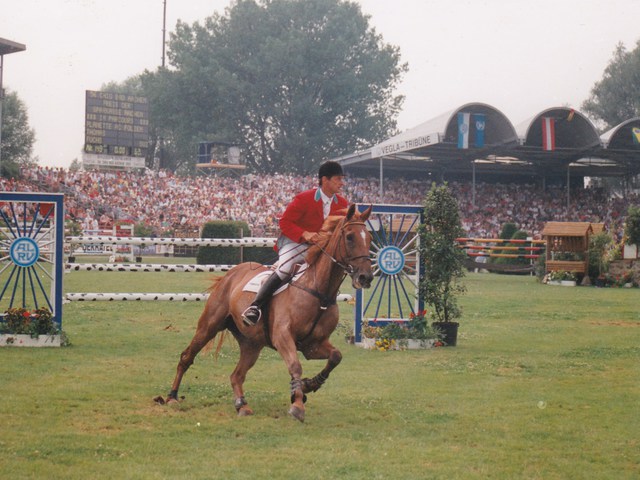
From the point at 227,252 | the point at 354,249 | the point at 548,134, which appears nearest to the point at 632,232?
the point at 227,252

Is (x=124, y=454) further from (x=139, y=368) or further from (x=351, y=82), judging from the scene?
(x=351, y=82)

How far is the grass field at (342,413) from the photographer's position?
6.63 metres

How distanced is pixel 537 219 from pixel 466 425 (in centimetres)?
5598

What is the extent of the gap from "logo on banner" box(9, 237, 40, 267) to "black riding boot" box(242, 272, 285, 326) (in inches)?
222

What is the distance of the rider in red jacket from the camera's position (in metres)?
8.95

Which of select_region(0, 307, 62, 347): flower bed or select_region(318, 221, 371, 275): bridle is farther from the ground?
select_region(318, 221, 371, 275): bridle

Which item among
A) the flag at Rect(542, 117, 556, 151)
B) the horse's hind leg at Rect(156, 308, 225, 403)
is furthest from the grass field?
the flag at Rect(542, 117, 556, 151)

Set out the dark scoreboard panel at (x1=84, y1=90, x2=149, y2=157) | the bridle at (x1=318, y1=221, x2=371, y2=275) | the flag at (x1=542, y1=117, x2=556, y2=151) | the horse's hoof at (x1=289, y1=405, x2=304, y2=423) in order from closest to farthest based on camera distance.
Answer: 1. the horse's hoof at (x1=289, y1=405, x2=304, y2=423)
2. the bridle at (x1=318, y1=221, x2=371, y2=275)
3. the flag at (x1=542, y1=117, x2=556, y2=151)
4. the dark scoreboard panel at (x1=84, y1=90, x2=149, y2=157)

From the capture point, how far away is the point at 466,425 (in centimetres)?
824

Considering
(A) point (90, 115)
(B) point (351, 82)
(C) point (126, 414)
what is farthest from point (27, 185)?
(C) point (126, 414)

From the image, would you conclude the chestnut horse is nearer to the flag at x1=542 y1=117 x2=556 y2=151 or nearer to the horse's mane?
the horse's mane

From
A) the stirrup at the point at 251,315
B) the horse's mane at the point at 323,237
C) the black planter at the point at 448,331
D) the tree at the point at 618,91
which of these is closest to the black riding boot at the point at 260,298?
the stirrup at the point at 251,315

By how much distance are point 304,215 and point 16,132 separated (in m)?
81.1

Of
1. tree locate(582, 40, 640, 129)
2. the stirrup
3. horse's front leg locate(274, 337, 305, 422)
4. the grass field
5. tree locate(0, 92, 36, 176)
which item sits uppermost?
tree locate(582, 40, 640, 129)
